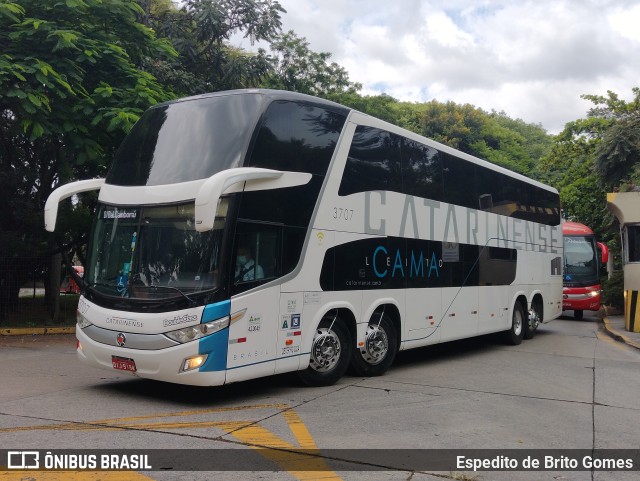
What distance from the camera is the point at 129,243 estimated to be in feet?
25.5

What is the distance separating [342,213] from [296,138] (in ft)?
4.41

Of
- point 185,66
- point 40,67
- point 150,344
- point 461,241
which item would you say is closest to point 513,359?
point 461,241

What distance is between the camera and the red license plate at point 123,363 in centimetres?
745

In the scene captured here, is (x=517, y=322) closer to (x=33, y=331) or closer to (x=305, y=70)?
(x=33, y=331)

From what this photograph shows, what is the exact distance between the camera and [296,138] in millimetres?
8422

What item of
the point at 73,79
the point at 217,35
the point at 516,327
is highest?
the point at 217,35

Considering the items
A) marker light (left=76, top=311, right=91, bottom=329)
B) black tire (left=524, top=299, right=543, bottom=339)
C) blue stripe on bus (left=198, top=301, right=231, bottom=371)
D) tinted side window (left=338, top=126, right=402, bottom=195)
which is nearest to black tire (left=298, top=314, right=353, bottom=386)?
blue stripe on bus (left=198, top=301, right=231, bottom=371)

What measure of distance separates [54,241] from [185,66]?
23.2 ft

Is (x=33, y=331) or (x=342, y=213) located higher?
(x=342, y=213)

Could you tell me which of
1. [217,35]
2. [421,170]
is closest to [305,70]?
[217,35]

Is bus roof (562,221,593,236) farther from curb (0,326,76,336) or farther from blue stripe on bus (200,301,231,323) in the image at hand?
blue stripe on bus (200,301,231,323)

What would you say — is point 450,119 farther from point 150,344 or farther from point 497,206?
point 150,344

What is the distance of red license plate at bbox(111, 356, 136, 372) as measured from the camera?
7.45m

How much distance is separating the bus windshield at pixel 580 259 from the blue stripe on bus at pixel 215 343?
18.3 metres
